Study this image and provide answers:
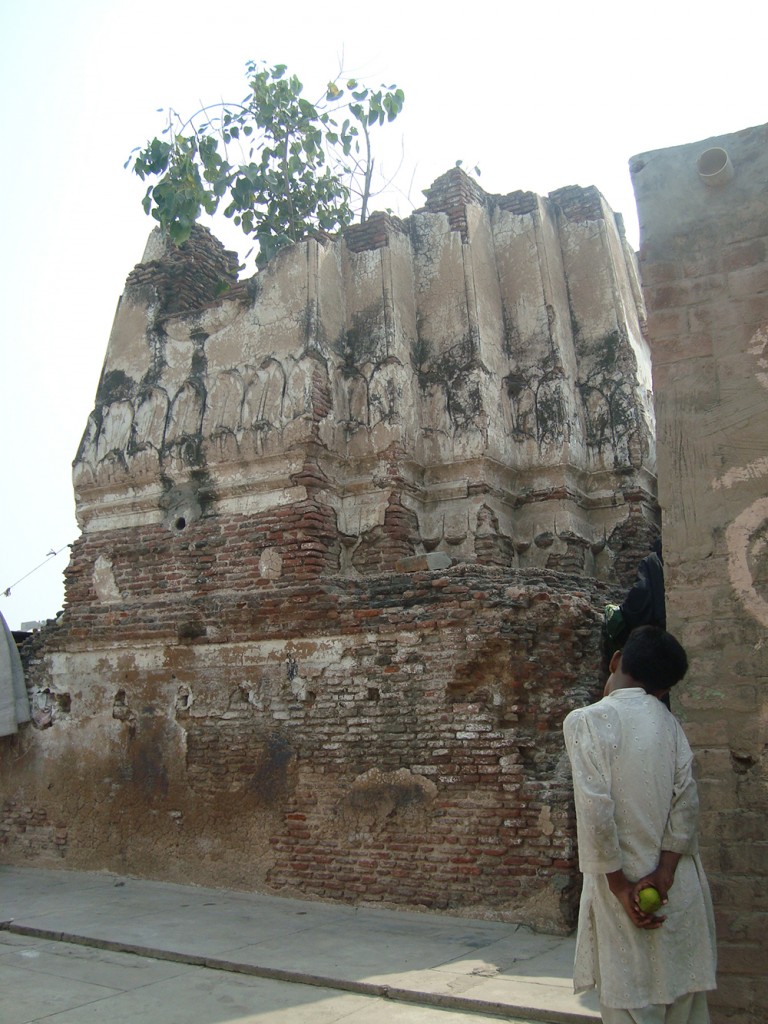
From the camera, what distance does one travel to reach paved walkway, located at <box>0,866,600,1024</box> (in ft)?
13.5

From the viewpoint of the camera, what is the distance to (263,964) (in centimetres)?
475

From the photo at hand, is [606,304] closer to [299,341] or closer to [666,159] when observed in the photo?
[299,341]

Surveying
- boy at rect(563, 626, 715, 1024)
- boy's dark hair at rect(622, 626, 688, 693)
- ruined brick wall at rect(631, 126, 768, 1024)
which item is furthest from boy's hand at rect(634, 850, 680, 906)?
ruined brick wall at rect(631, 126, 768, 1024)

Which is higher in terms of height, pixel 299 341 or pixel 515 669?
pixel 299 341

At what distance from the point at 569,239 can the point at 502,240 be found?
2.23 feet

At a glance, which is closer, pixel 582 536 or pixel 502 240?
pixel 582 536

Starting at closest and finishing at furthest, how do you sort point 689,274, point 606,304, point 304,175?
point 689,274
point 606,304
point 304,175

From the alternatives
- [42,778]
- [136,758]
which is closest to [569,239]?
[136,758]

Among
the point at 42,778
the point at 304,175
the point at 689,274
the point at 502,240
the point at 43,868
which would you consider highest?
the point at 304,175

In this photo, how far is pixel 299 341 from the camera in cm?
759

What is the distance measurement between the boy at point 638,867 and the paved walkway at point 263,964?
51.8 inches

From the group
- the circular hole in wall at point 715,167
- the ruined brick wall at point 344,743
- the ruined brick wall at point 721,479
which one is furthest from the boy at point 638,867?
the ruined brick wall at point 344,743

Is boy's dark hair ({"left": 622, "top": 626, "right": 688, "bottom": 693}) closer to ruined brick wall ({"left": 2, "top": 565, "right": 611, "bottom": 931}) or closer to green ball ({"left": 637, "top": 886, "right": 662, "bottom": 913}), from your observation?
green ball ({"left": 637, "top": 886, "right": 662, "bottom": 913})

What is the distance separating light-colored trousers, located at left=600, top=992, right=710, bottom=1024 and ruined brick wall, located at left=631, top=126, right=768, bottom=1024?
58 cm
